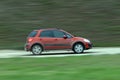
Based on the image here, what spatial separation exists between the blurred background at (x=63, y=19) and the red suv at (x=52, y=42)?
5.11 metres

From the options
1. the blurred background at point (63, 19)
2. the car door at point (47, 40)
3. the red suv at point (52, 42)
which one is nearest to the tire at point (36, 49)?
the red suv at point (52, 42)

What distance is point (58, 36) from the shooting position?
24.7m

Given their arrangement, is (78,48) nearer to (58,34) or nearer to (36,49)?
(58,34)

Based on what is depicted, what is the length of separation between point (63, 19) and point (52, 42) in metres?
10.3

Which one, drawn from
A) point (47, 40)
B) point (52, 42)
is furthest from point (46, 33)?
point (52, 42)

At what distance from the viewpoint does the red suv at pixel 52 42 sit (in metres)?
24.4

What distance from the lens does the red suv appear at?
2441 centimetres

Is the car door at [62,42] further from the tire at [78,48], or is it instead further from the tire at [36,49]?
the tire at [36,49]

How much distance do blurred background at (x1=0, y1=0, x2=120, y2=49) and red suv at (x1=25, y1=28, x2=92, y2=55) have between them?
511cm

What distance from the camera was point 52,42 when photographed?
2458 centimetres

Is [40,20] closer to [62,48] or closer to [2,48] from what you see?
[2,48]

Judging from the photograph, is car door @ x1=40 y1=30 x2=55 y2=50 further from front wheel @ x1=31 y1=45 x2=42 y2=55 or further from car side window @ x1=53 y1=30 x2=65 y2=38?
front wheel @ x1=31 y1=45 x2=42 y2=55

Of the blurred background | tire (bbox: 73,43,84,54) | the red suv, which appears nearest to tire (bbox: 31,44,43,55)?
the red suv

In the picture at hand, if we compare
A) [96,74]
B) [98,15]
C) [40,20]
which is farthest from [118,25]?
[96,74]
